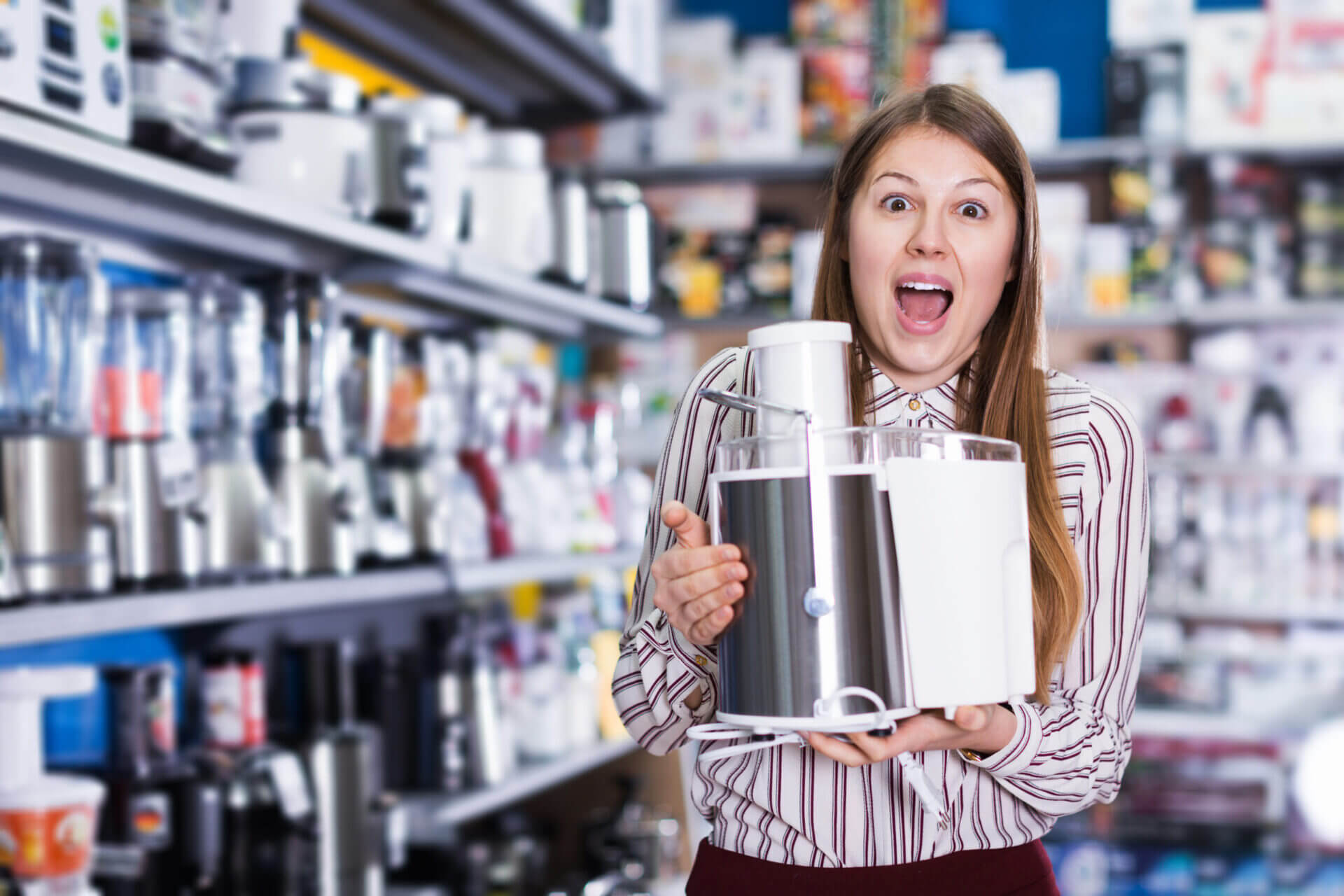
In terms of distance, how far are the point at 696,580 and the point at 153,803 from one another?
1.04m

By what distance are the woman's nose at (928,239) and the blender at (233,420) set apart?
1096 millimetres

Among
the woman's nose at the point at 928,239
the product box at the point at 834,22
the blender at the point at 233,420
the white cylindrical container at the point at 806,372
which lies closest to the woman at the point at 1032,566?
the woman's nose at the point at 928,239

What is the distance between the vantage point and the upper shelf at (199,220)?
1.45m

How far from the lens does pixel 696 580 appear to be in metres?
0.90

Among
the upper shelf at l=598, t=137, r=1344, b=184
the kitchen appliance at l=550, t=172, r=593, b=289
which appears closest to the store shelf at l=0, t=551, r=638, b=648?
the kitchen appliance at l=550, t=172, r=593, b=289

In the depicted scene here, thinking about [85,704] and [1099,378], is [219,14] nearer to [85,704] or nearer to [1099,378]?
[85,704]

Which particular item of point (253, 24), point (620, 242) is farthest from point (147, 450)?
point (620, 242)

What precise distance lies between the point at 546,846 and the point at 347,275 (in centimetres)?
152

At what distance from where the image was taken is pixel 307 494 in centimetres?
192

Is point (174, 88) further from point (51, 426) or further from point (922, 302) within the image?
point (922, 302)

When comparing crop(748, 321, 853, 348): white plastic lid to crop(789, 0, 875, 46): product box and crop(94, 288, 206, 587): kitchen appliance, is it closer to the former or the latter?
crop(94, 288, 206, 587): kitchen appliance

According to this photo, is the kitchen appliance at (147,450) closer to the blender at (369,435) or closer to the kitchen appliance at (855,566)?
the blender at (369,435)

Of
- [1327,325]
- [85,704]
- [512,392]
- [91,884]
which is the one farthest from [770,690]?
[1327,325]

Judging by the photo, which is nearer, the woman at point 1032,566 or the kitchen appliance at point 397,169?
the woman at point 1032,566
